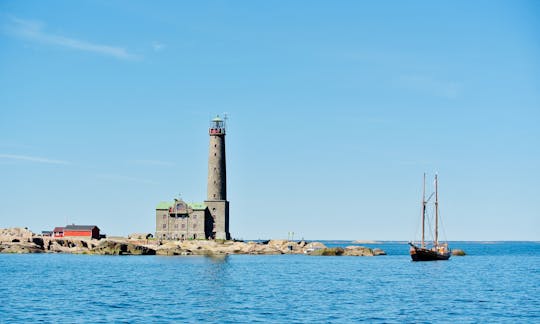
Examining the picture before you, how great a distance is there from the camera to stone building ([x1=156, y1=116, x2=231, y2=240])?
142 meters

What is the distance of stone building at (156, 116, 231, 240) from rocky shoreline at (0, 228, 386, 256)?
482cm

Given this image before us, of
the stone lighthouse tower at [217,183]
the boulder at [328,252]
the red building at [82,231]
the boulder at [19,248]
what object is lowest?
the boulder at [328,252]

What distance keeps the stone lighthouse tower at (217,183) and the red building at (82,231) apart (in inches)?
1117

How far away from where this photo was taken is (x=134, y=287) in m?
63.4

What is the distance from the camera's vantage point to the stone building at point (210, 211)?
142250mm

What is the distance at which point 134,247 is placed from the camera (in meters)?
134

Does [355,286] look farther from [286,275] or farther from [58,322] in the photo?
[58,322]

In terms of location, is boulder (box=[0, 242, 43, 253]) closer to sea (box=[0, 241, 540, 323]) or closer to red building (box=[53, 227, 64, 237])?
red building (box=[53, 227, 64, 237])

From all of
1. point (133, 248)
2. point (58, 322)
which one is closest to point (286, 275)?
point (58, 322)

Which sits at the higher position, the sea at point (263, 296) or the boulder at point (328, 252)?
the sea at point (263, 296)

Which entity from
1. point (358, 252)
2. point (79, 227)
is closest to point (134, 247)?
point (79, 227)

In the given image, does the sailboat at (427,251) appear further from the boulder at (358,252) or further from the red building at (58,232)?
the red building at (58,232)

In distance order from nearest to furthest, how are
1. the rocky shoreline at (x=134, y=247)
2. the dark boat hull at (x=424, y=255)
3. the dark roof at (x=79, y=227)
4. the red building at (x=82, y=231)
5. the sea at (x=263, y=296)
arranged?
1. the sea at (x=263, y=296)
2. the dark boat hull at (x=424, y=255)
3. the rocky shoreline at (x=134, y=247)
4. the red building at (x=82, y=231)
5. the dark roof at (x=79, y=227)

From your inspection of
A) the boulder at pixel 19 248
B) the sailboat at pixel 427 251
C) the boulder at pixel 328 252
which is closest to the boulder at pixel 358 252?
the boulder at pixel 328 252
